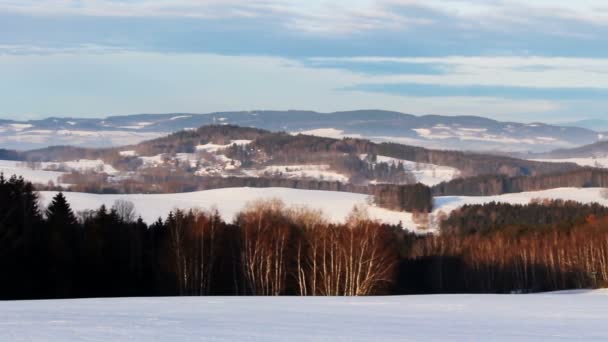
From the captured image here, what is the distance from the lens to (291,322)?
83.5 ft

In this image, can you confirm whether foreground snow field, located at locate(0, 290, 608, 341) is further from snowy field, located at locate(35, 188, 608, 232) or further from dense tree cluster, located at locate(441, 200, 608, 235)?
snowy field, located at locate(35, 188, 608, 232)

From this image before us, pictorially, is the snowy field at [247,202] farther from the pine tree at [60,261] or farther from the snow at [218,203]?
the pine tree at [60,261]

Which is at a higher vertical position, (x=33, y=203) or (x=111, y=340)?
(x=33, y=203)

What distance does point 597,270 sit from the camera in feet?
270

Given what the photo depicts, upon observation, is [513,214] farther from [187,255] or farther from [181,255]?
[181,255]

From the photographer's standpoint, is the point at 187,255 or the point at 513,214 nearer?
the point at 187,255

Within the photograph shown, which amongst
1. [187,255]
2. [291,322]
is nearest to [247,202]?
[187,255]

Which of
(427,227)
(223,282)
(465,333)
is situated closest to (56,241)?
(223,282)

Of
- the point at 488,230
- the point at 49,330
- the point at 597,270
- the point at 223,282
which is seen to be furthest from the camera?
the point at 488,230

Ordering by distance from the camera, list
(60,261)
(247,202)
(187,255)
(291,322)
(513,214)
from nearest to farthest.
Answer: (291,322)
(60,261)
(187,255)
(513,214)
(247,202)

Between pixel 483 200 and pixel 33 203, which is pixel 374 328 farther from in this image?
pixel 483 200

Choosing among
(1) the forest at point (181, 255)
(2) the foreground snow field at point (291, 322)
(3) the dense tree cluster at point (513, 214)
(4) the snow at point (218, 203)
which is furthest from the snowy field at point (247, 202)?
(2) the foreground snow field at point (291, 322)

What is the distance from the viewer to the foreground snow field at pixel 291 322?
2100cm

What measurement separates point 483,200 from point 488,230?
8943 cm
